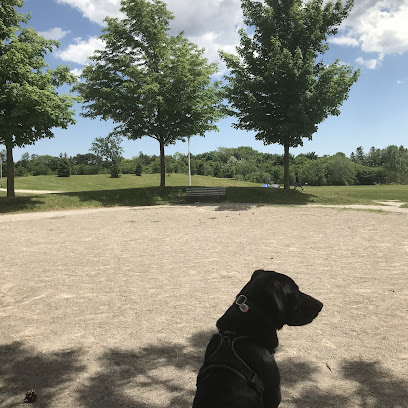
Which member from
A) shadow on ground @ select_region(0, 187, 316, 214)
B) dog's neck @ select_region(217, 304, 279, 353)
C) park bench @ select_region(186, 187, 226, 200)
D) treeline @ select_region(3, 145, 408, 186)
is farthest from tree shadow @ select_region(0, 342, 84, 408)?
treeline @ select_region(3, 145, 408, 186)

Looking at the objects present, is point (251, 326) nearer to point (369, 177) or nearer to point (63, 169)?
point (63, 169)

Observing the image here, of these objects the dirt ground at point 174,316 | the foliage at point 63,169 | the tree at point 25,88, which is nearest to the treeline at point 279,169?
the foliage at point 63,169

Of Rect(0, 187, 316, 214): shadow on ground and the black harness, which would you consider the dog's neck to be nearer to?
the black harness

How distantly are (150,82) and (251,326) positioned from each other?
23.6m

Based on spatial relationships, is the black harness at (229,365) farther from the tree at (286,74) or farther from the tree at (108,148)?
the tree at (108,148)

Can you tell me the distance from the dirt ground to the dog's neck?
92cm

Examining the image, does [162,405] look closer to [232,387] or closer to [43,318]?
[232,387]

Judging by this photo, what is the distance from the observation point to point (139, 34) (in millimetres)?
25531

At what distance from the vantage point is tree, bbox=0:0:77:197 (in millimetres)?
17562

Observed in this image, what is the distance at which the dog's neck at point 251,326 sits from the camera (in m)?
2.24

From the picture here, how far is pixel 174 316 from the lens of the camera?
454 centimetres

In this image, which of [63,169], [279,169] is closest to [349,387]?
[63,169]

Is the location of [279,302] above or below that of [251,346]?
above

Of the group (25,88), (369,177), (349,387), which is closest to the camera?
(349,387)
